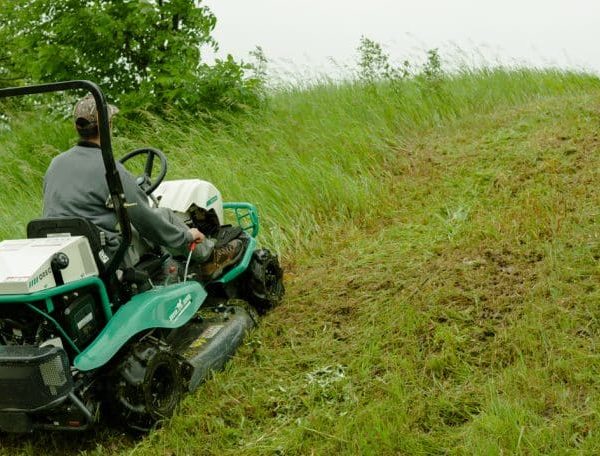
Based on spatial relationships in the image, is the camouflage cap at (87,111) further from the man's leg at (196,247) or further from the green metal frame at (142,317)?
the green metal frame at (142,317)

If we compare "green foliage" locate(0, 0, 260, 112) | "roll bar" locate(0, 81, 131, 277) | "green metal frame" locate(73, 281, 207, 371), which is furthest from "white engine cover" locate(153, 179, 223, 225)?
"green foliage" locate(0, 0, 260, 112)

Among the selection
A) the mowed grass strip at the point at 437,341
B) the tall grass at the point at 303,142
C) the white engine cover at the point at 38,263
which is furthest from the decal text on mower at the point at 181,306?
the tall grass at the point at 303,142

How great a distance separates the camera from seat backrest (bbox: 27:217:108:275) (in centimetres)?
346

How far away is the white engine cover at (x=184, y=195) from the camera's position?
185 inches

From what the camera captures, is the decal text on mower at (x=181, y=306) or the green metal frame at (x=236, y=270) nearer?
the decal text on mower at (x=181, y=306)

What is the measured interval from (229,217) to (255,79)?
2.35 meters

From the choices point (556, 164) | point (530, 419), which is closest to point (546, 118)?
point (556, 164)

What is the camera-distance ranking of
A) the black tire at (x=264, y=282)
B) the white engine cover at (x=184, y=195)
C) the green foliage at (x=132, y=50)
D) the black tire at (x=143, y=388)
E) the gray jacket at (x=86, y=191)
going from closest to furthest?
1. the black tire at (x=143, y=388)
2. the gray jacket at (x=86, y=191)
3. the white engine cover at (x=184, y=195)
4. the black tire at (x=264, y=282)
5. the green foliage at (x=132, y=50)

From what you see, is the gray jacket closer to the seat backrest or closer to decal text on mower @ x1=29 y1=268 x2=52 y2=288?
the seat backrest

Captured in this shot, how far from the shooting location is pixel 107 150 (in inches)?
133

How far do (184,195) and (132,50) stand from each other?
148 inches

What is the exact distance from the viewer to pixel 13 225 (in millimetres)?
6777

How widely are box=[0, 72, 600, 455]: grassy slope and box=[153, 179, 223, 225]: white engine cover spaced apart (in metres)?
0.88

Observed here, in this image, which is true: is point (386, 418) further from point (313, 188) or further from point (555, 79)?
point (555, 79)
